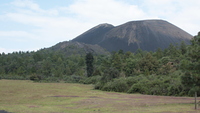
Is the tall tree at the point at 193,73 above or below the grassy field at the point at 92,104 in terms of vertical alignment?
above

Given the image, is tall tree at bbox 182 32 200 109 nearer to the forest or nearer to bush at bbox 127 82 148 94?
the forest

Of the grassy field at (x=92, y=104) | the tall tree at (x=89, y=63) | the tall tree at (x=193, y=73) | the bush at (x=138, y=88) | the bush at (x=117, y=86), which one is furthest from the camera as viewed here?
the tall tree at (x=89, y=63)

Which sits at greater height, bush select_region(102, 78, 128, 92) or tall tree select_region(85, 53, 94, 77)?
tall tree select_region(85, 53, 94, 77)

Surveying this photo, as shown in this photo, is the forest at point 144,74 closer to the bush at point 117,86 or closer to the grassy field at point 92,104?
the bush at point 117,86

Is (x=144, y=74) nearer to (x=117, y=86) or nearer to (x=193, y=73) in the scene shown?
(x=117, y=86)

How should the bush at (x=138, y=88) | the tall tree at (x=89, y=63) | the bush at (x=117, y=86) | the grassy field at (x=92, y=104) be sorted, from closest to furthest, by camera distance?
the grassy field at (x=92, y=104) < the bush at (x=138, y=88) < the bush at (x=117, y=86) < the tall tree at (x=89, y=63)

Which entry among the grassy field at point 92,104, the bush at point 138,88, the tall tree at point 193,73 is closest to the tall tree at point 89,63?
the bush at point 138,88

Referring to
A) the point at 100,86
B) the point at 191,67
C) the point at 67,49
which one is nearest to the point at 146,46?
the point at 67,49

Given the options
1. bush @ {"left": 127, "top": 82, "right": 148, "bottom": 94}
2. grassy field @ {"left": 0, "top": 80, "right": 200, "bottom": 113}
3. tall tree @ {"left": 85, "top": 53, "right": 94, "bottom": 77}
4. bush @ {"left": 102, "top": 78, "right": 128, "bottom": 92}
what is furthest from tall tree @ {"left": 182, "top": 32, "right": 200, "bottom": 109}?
tall tree @ {"left": 85, "top": 53, "right": 94, "bottom": 77}

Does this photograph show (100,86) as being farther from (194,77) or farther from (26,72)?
(26,72)

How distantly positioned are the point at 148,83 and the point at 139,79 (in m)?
5.20

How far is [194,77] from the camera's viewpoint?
21906 millimetres

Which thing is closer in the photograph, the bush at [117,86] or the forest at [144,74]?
the forest at [144,74]

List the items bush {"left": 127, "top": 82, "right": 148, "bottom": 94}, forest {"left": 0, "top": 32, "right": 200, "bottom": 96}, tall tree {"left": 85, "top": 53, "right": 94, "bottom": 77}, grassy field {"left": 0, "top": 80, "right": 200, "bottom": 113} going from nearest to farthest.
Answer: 1. grassy field {"left": 0, "top": 80, "right": 200, "bottom": 113}
2. forest {"left": 0, "top": 32, "right": 200, "bottom": 96}
3. bush {"left": 127, "top": 82, "right": 148, "bottom": 94}
4. tall tree {"left": 85, "top": 53, "right": 94, "bottom": 77}
